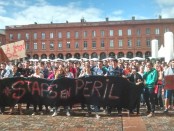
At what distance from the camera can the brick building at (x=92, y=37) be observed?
8369cm

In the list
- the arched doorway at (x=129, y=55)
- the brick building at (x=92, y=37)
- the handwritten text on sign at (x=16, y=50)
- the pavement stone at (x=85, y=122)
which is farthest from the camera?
the arched doorway at (x=129, y=55)

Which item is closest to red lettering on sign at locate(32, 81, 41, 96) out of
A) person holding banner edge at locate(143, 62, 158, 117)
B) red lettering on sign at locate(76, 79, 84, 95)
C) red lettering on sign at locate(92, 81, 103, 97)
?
red lettering on sign at locate(76, 79, 84, 95)

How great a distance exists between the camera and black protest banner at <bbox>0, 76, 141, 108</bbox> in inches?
439

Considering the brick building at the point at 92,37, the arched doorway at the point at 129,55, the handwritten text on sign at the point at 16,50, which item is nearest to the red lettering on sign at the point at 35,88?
the handwritten text on sign at the point at 16,50

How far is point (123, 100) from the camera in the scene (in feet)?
36.6

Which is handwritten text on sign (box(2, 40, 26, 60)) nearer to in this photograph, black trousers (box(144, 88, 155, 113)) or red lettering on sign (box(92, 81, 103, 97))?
red lettering on sign (box(92, 81, 103, 97))

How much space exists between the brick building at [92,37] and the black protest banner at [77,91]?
241ft

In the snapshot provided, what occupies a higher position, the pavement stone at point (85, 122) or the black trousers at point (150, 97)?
the black trousers at point (150, 97)

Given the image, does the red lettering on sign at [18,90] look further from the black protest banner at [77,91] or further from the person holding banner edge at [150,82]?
the person holding banner edge at [150,82]

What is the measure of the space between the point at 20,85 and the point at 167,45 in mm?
16443

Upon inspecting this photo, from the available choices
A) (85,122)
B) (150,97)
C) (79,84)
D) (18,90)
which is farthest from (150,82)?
(18,90)

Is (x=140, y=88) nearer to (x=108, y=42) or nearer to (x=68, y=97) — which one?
(x=68, y=97)

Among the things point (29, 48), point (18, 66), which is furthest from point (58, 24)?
point (18, 66)

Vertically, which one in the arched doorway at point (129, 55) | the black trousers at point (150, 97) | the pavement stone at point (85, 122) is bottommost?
the pavement stone at point (85, 122)
